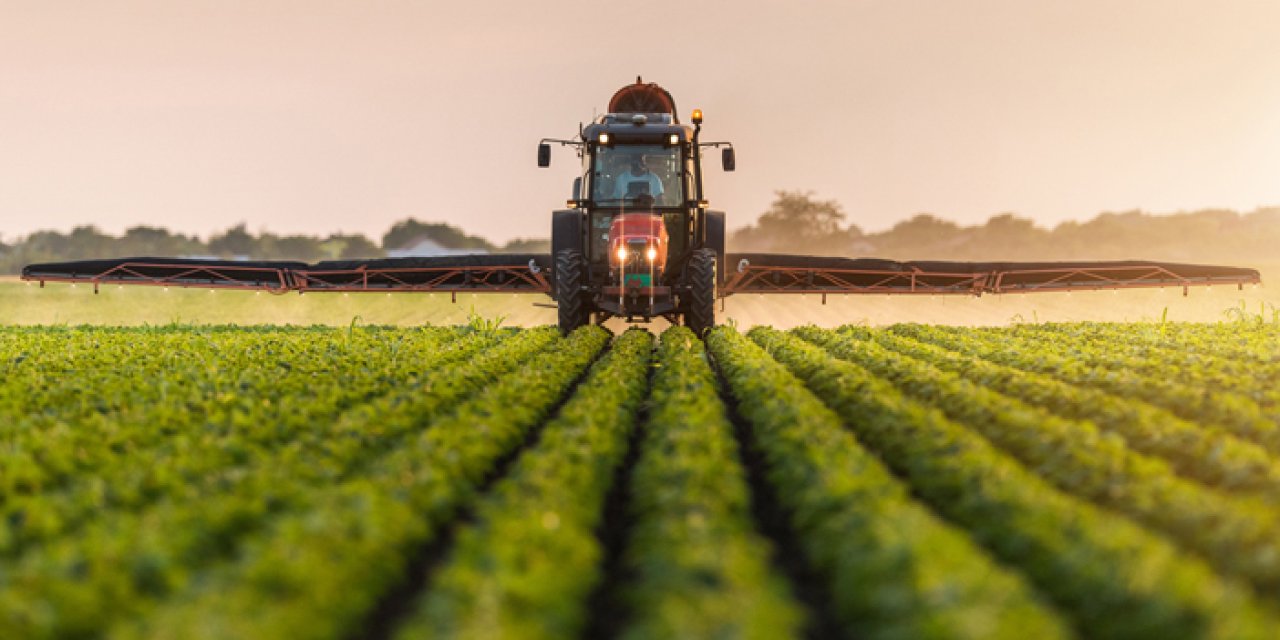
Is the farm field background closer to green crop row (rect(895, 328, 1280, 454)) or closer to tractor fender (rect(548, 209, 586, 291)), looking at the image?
tractor fender (rect(548, 209, 586, 291))

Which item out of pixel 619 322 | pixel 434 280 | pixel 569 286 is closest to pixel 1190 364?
pixel 569 286

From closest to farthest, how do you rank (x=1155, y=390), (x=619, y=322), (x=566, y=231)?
(x=1155, y=390) < (x=566, y=231) < (x=619, y=322)

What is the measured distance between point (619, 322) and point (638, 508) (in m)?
16.4

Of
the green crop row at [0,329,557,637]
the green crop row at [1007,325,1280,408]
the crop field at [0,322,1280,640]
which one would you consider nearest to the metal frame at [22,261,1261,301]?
the green crop row at [1007,325,1280,408]

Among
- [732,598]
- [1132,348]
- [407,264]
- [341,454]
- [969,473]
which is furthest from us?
[407,264]

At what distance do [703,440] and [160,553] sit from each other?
11.2 feet

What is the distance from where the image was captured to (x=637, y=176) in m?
17.0

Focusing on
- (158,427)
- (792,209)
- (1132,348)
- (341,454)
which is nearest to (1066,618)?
(341,454)

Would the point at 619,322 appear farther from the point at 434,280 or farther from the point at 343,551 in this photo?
the point at 343,551

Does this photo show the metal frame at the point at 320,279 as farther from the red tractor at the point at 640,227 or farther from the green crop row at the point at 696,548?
the green crop row at the point at 696,548

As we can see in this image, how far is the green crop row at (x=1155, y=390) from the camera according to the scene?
302 inches

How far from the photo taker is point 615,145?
54.6 ft

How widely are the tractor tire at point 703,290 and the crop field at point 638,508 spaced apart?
652cm

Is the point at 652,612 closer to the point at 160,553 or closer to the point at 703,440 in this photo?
the point at 160,553
